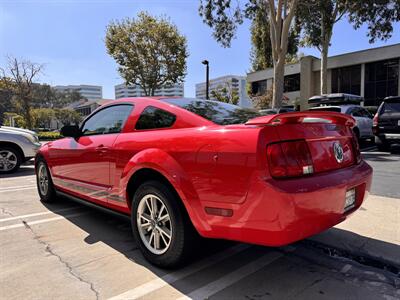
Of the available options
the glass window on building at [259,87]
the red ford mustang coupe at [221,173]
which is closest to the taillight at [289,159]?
the red ford mustang coupe at [221,173]

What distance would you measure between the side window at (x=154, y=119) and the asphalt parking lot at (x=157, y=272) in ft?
3.88

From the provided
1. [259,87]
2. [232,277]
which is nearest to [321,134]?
[232,277]

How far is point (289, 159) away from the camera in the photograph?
98.8 inches

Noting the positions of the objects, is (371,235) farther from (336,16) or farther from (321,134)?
Result: (336,16)

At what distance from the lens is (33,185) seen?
735cm

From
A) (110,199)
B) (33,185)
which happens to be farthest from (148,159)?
(33,185)

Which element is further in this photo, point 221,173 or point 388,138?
point 388,138

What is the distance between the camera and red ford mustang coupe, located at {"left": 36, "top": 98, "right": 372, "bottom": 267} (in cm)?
239

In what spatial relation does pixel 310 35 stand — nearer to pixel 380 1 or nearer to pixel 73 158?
pixel 380 1

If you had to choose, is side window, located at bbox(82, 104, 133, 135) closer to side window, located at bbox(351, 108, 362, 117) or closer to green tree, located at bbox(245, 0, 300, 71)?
side window, located at bbox(351, 108, 362, 117)

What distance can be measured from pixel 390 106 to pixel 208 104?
883cm

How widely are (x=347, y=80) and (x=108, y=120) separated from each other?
2795cm

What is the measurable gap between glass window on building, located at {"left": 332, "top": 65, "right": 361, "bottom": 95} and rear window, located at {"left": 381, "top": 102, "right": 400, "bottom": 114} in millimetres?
18614

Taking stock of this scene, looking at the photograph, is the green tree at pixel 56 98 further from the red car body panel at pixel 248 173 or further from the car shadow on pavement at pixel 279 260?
the red car body panel at pixel 248 173
